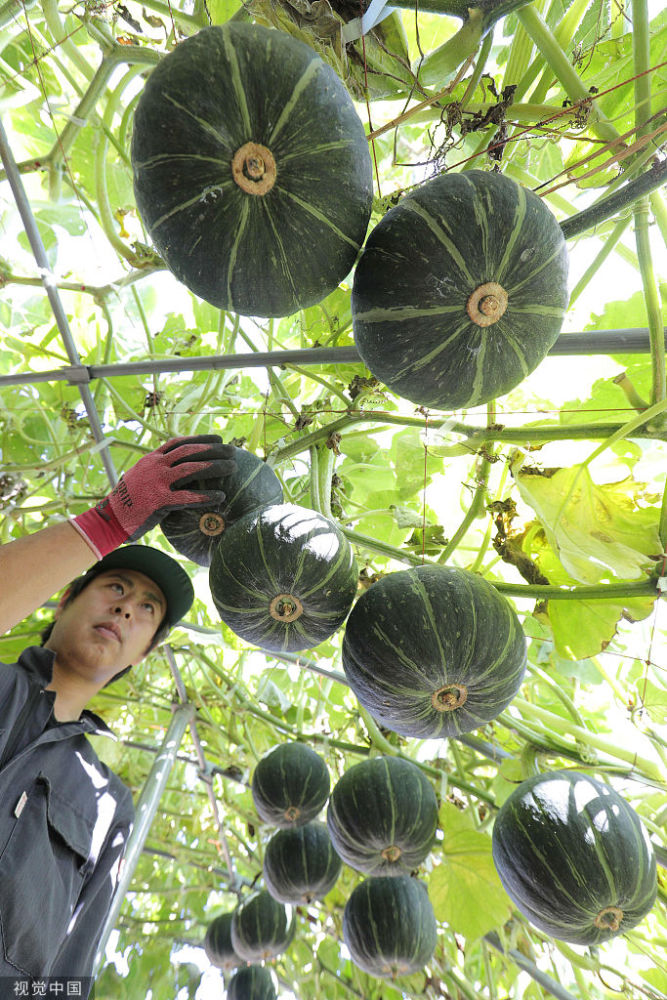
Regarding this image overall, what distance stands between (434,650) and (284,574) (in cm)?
37

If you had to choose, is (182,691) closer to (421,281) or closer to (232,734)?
(232,734)

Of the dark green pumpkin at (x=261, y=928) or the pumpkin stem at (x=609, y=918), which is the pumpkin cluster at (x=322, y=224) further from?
the dark green pumpkin at (x=261, y=928)

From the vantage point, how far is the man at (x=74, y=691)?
66.1 inches

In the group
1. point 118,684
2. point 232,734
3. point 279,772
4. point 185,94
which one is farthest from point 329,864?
point 185,94

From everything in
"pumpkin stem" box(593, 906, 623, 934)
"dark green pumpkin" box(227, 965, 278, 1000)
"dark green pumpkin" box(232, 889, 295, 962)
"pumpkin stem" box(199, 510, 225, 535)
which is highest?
"pumpkin stem" box(199, 510, 225, 535)

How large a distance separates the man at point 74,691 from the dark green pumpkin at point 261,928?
1226 mm

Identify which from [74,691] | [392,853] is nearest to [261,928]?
[392,853]

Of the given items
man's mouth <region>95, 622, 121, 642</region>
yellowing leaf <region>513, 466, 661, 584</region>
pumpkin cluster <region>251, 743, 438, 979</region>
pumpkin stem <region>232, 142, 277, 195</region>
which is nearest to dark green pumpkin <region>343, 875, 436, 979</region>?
pumpkin cluster <region>251, 743, 438, 979</region>

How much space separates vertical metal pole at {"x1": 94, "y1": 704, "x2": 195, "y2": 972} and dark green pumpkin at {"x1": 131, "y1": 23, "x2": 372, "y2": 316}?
2298 mm

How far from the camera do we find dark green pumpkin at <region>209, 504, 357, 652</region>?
4.61 feet

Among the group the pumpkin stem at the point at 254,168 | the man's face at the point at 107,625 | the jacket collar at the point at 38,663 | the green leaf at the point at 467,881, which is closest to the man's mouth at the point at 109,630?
the man's face at the point at 107,625

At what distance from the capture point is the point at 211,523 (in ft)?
5.49

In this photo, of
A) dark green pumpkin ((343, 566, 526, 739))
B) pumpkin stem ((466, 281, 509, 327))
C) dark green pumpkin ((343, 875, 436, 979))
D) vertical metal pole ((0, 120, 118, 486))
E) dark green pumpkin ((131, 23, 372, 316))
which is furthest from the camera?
dark green pumpkin ((343, 875, 436, 979))

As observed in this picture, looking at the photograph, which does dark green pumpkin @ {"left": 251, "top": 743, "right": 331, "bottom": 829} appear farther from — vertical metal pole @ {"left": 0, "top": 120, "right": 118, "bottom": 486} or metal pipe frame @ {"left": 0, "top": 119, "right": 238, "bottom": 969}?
vertical metal pole @ {"left": 0, "top": 120, "right": 118, "bottom": 486}
